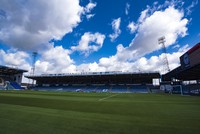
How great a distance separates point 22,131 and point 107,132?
110 inches

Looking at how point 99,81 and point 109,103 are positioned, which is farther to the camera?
point 99,81

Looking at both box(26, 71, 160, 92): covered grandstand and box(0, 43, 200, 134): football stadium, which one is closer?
box(0, 43, 200, 134): football stadium

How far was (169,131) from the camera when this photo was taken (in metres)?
4.61

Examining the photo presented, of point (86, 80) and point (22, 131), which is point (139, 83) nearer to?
point (86, 80)

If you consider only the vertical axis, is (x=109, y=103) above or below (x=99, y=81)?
below

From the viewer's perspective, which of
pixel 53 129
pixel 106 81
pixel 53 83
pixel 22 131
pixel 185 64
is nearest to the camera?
pixel 22 131

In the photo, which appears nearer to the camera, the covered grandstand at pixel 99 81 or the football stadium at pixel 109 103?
the football stadium at pixel 109 103

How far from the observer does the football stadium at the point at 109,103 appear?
5066 mm

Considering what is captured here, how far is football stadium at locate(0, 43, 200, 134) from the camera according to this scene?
199 inches

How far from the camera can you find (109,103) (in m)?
14.0

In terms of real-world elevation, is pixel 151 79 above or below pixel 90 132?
above

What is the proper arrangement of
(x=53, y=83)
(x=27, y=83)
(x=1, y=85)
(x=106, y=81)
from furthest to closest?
1. (x=27, y=83)
2. (x=53, y=83)
3. (x=106, y=81)
4. (x=1, y=85)

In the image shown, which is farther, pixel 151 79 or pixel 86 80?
pixel 86 80

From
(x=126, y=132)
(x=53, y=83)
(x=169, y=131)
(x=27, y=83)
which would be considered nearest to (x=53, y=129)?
(x=126, y=132)
